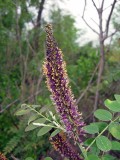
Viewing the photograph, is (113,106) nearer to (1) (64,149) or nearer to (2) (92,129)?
(2) (92,129)

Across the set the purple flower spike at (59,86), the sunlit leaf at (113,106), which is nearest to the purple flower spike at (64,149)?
the purple flower spike at (59,86)

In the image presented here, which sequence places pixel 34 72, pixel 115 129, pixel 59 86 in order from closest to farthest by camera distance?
pixel 59 86, pixel 115 129, pixel 34 72

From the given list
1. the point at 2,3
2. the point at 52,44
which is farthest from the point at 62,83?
the point at 2,3

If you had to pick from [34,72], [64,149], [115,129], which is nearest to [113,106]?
[115,129]

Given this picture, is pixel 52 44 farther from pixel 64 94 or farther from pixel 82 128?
pixel 82 128

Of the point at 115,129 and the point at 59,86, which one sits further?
the point at 115,129

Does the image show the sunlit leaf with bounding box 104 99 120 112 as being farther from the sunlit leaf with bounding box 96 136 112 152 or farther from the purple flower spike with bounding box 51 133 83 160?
the purple flower spike with bounding box 51 133 83 160

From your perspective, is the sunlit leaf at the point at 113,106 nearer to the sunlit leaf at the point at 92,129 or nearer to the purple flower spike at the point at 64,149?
the sunlit leaf at the point at 92,129
